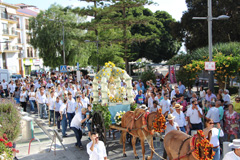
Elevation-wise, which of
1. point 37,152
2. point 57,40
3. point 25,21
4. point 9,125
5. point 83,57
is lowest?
point 37,152

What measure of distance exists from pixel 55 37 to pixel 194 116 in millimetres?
29175

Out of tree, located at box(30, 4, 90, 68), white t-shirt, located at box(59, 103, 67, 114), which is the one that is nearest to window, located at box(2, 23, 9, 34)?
tree, located at box(30, 4, 90, 68)

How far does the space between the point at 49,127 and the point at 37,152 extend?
3.57m

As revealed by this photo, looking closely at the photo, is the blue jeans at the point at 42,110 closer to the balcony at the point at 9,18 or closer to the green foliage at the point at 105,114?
the green foliage at the point at 105,114

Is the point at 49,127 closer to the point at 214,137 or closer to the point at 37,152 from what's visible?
the point at 37,152

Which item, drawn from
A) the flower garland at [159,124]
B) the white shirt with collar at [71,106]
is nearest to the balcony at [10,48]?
the white shirt with collar at [71,106]

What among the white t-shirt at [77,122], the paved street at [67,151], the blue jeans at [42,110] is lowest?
the paved street at [67,151]

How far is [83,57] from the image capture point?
3653 centimetres

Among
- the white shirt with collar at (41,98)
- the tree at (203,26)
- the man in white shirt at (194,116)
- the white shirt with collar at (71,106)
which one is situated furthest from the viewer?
the tree at (203,26)

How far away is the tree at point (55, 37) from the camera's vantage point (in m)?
35.0

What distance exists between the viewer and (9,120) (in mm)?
9367

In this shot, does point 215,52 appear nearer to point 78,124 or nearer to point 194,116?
point 194,116

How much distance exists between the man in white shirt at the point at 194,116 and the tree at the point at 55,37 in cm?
2743

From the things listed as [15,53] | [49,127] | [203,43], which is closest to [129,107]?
[49,127]
